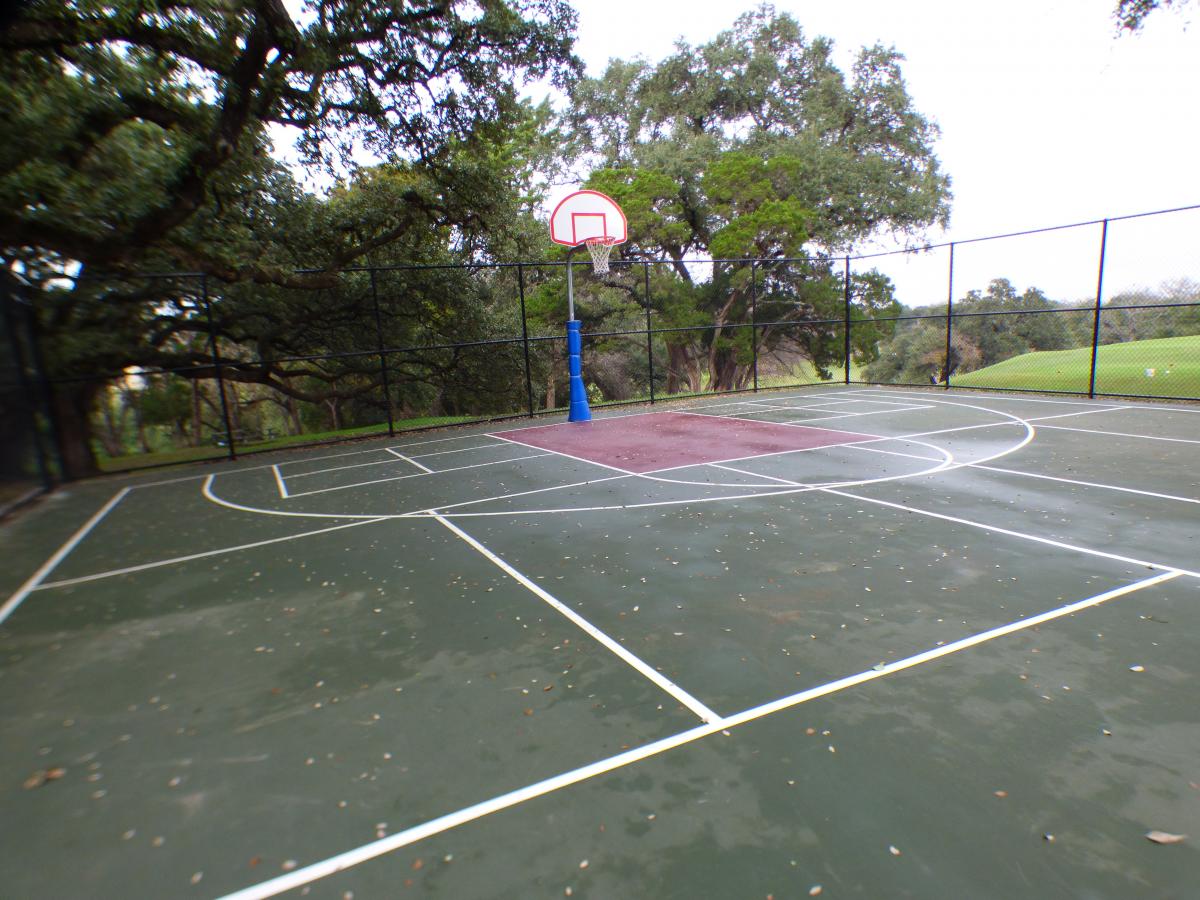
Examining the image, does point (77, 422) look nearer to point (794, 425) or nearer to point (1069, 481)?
point (794, 425)

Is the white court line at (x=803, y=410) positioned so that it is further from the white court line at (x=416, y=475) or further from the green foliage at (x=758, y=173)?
the green foliage at (x=758, y=173)

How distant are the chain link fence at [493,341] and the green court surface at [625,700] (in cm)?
569

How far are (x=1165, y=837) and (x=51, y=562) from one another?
694cm

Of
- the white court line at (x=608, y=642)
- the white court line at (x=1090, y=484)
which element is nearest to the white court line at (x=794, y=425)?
the white court line at (x=1090, y=484)

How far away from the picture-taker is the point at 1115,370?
19.8 metres

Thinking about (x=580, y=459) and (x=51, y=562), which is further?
(x=580, y=459)

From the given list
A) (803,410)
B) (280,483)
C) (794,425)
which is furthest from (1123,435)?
(280,483)

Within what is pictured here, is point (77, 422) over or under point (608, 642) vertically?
over

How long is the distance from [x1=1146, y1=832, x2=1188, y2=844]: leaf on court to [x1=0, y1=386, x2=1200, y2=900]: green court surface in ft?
0.06

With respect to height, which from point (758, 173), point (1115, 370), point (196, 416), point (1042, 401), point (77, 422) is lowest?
point (1115, 370)

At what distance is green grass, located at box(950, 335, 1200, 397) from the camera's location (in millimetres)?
16266

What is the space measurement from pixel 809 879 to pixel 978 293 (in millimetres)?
31272

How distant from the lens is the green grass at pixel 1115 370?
53.4ft

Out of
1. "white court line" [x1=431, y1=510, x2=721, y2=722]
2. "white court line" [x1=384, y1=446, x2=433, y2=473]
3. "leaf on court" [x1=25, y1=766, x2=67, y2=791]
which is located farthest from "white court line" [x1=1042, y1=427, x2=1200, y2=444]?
"leaf on court" [x1=25, y1=766, x2=67, y2=791]
